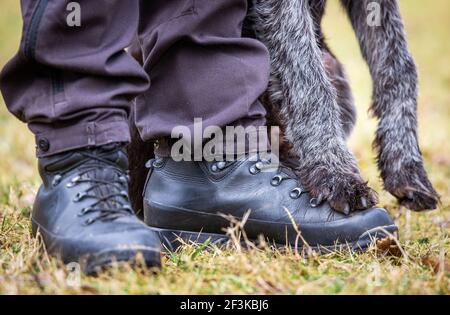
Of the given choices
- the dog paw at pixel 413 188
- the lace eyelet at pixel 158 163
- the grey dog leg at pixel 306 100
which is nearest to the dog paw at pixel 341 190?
the grey dog leg at pixel 306 100

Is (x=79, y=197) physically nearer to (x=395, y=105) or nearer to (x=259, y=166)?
(x=259, y=166)

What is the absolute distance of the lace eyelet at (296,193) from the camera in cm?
193

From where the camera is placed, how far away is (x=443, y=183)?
3.38m

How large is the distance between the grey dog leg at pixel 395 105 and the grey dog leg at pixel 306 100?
25cm

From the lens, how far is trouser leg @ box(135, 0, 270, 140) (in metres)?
1.89

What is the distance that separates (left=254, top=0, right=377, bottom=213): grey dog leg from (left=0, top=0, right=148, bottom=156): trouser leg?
1.88 feet

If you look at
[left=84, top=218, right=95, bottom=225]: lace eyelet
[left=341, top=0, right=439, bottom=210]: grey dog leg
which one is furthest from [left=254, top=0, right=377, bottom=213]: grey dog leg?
[left=84, top=218, right=95, bottom=225]: lace eyelet

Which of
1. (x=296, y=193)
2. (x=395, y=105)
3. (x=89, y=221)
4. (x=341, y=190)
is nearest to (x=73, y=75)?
(x=89, y=221)

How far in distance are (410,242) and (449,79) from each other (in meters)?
5.42

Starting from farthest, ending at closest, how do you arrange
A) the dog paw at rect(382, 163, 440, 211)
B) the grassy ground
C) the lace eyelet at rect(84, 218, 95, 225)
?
the dog paw at rect(382, 163, 440, 211) < the lace eyelet at rect(84, 218, 95, 225) < the grassy ground

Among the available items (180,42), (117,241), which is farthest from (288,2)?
(117,241)

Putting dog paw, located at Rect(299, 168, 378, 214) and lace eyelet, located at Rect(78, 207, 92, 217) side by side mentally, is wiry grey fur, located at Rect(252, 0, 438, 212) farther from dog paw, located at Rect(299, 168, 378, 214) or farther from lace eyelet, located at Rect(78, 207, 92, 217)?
lace eyelet, located at Rect(78, 207, 92, 217)

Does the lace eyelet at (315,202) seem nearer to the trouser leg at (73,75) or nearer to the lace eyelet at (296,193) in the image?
the lace eyelet at (296,193)

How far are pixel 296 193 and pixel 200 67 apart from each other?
506 mm
